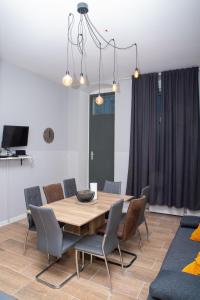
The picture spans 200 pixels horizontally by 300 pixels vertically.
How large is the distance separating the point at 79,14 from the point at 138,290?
3164mm

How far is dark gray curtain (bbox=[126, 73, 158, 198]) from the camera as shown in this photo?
466cm

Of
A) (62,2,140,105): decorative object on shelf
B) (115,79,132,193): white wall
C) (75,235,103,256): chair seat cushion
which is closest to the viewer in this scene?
(75,235,103,256): chair seat cushion

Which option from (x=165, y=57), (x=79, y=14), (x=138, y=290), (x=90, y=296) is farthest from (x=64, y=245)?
(x=165, y=57)

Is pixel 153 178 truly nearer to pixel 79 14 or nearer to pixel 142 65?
pixel 142 65

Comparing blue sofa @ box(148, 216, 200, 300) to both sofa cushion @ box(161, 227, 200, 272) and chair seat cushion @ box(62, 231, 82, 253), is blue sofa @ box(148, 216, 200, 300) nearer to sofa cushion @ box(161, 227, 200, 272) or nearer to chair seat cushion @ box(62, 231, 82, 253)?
sofa cushion @ box(161, 227, 200, 272)

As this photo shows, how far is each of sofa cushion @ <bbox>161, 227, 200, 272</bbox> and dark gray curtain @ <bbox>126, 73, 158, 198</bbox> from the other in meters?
2.12

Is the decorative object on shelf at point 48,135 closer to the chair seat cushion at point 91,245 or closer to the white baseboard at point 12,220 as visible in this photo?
the white baseboard at point 12,220

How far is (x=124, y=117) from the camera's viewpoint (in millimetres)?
5125

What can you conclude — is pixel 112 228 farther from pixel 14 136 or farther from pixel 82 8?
pixel 14 136

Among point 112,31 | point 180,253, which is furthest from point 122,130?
point 180,253

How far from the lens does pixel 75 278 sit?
95.6 inches

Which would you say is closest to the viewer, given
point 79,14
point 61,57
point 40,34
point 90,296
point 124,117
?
point 90,296

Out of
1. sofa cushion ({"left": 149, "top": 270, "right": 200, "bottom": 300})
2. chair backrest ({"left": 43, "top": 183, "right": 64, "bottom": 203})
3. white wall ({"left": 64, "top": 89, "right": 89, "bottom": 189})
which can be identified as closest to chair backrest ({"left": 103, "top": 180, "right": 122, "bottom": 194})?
chair backrest ({"left": 43, "top": 183, "right": 64, "bottom": 203})

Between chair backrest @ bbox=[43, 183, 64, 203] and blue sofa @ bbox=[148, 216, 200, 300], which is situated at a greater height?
chair backrest @ bbox=[43, 183, 64, 203]
